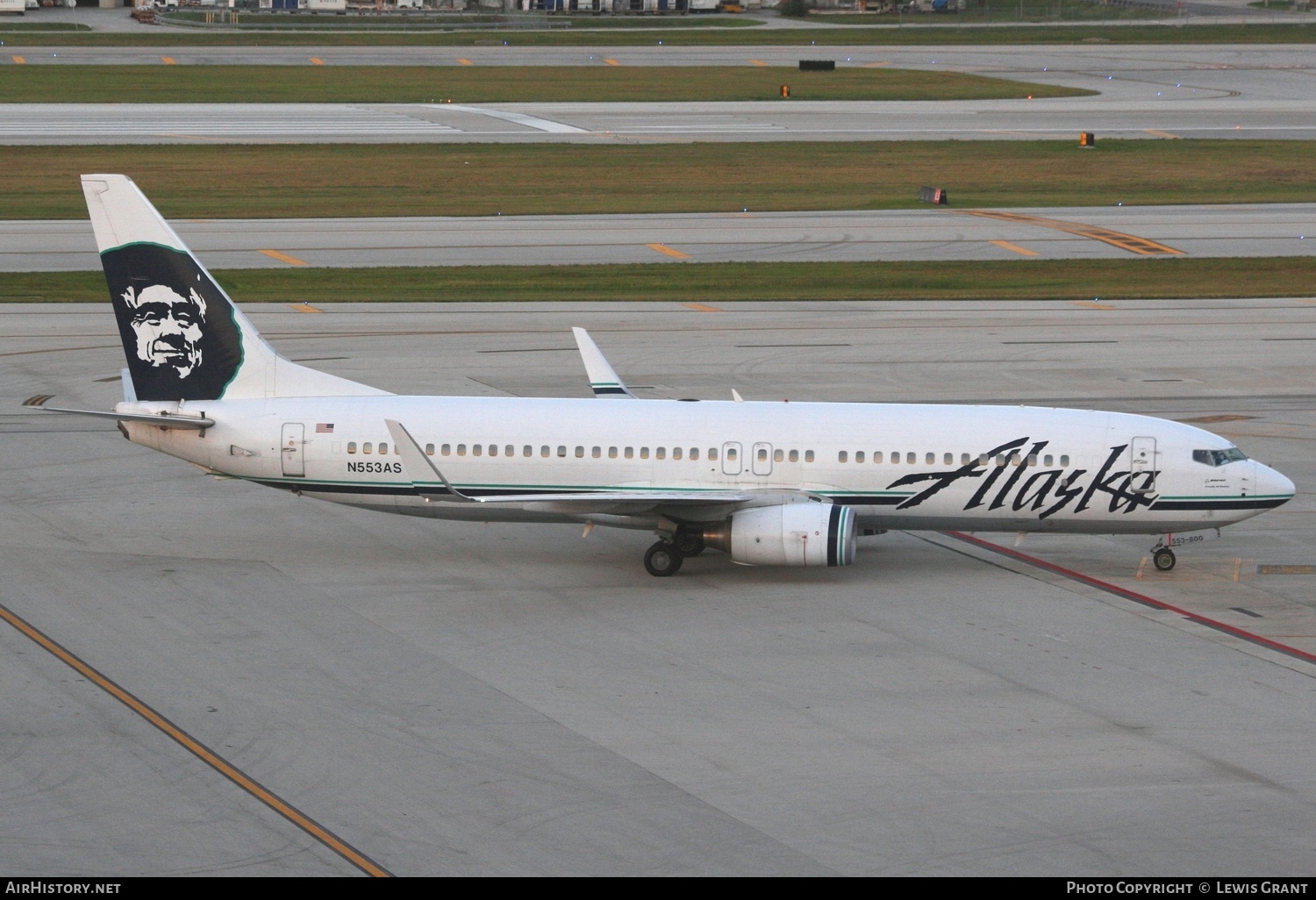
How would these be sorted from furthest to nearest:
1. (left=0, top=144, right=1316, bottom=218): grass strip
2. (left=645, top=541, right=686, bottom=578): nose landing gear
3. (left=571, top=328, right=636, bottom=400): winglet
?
(left=0, top=144, right=1316, bottom=218): grass strip
(left=571, top=328, right=636, bottom=400): winglet
(left=645, top=541, right=686, bottom=578): nose landing gear

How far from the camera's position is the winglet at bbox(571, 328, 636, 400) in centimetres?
3922

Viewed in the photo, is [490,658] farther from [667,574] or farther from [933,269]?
[933,269]

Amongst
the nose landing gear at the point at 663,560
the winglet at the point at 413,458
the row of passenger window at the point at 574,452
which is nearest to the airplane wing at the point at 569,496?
the winglet at the point at 413,458

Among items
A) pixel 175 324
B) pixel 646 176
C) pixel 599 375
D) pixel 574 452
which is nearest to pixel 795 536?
pixel 574 452

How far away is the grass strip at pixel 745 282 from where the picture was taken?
62844mm

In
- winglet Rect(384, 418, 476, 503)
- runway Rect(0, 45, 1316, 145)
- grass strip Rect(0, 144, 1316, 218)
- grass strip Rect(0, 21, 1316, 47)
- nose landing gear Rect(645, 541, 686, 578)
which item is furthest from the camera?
grass strip Rect(0, 21, 1316, 47)

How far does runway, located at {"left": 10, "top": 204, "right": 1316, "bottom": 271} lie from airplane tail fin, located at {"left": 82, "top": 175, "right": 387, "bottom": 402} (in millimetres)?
32347

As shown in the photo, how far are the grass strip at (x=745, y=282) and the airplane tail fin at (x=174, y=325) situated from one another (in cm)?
2699

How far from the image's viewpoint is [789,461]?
33.2m

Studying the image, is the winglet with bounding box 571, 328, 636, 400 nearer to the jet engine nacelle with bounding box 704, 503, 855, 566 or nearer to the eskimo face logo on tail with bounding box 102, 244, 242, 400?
the jet engine nacelle with bounding box 704, 503, 855, 566

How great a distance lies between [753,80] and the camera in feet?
415

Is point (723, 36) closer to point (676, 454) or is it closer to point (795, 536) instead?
point (676, 454)

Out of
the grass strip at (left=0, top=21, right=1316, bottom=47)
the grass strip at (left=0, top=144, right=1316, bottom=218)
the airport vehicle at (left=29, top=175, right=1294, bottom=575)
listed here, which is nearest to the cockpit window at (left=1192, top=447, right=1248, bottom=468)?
the airport vehicle at (left=29, top=175, right=1294, bottom=575)

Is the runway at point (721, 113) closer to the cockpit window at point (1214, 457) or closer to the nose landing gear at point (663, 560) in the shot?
the nose landing gear at point (663, 560)
